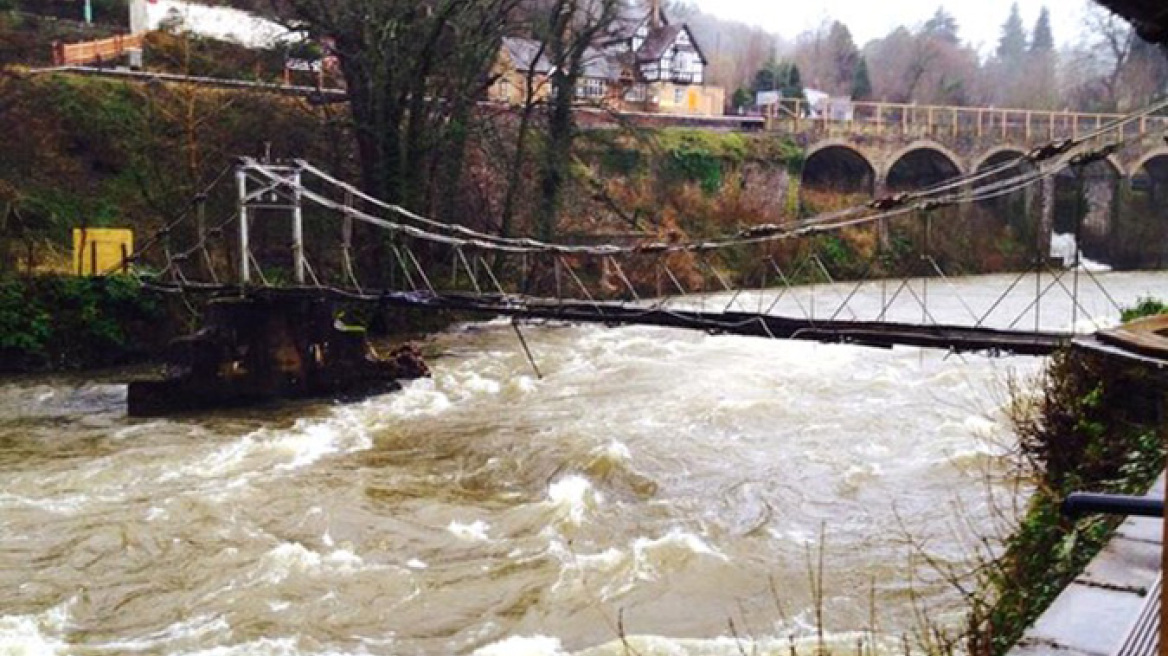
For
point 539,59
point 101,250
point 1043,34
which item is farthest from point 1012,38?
point 101,250

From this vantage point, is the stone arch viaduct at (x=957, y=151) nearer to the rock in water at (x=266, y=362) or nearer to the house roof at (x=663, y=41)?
the house roof at (x=663, y=41)

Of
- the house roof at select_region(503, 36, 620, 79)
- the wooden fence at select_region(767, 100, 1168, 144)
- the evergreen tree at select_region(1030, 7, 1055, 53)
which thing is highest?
the evergreen tree at select_region(1030, 7, 1055, 53)

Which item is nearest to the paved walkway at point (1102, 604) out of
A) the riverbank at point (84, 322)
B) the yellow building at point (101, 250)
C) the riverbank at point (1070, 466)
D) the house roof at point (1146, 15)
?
the riverbank at point (1070, 466)

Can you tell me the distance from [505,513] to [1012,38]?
335ft

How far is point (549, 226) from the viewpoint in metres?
22.3

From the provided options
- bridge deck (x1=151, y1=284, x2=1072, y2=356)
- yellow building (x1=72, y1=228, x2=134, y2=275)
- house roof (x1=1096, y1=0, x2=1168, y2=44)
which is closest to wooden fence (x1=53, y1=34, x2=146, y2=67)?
yellow building (x1=72, y1=228, x2=134, y2=275)

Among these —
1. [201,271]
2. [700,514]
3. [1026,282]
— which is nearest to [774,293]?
[1026,282]

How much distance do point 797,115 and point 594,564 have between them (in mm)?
26735

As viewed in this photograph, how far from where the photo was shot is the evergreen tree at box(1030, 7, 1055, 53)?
93344 millimetres

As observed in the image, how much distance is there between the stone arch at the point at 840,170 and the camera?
33.1m

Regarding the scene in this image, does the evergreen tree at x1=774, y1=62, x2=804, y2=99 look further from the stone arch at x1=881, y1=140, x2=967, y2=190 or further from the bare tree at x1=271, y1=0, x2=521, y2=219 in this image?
the bare tree at x1=271, y1=0, x2=521, y2=219

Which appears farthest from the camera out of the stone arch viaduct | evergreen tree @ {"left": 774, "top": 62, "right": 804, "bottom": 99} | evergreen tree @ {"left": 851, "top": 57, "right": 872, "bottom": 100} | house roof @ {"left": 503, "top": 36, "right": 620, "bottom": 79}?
evergreen tree @ {"left": 851, "top": 57, "right": 872, "bottom": 100}

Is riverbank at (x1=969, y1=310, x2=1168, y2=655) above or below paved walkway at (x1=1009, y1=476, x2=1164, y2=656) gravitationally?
below

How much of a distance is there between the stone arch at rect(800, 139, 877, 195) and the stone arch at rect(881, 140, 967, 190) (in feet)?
2.05
